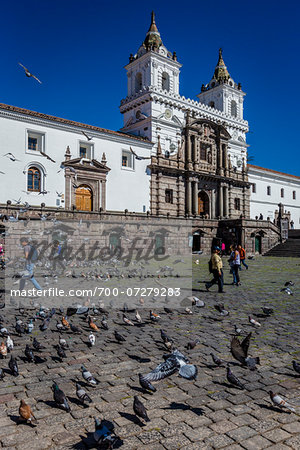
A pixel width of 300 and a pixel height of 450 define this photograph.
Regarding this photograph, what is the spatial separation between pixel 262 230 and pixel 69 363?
34562 millimetres

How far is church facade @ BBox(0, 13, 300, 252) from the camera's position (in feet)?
89.6

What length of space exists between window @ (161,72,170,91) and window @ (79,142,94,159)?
12872mm

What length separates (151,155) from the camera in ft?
116

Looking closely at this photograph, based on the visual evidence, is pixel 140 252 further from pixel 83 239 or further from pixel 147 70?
pixel 147 70

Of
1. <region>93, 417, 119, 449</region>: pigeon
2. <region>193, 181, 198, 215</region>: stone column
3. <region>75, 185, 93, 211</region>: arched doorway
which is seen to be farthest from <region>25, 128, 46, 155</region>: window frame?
<region>93, 417, 119, 449</region>: pigeon

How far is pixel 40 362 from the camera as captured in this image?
534cm

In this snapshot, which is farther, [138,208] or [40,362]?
[138,208]

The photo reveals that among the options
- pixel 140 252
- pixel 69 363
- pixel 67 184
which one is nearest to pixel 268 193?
pixel 140 252

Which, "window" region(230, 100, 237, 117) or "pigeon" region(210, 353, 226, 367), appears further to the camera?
"window" region(230, 100, 237, 117)

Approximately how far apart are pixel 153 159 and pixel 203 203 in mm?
9927

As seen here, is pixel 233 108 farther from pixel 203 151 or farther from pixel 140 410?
pixel 140 410

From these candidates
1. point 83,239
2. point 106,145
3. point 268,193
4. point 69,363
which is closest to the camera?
point 69,363

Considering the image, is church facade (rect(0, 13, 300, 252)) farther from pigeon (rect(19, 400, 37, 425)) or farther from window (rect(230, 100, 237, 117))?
pigeon (rect(19, 400, 37, 425))

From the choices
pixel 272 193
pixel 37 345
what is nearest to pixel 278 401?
pixel 37 345
